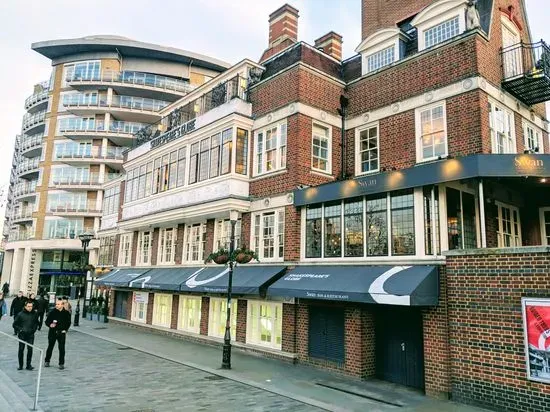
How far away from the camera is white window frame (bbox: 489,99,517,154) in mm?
12406

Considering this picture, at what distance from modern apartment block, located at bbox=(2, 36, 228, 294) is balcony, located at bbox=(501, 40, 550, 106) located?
41.9 meters

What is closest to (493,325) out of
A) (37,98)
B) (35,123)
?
(35,123)

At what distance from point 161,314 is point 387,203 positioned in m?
14.3

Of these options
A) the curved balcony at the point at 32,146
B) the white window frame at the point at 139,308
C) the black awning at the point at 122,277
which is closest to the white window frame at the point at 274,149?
the black awning at the point at 122,277

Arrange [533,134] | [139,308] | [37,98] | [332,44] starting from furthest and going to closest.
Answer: [37,98], [139,308], [332,44], [533,134]

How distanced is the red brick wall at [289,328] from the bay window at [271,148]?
201 inches

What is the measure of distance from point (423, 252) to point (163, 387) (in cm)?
753

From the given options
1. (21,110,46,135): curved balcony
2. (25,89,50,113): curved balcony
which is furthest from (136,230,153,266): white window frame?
(25,89,50,113): curved balcony

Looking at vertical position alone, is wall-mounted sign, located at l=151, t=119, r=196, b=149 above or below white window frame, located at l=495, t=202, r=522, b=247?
above

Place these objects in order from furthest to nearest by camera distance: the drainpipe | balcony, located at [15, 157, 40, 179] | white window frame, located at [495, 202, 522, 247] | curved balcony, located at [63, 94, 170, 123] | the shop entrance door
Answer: balcony, located at [15, 157, 40, 179] → curved balcony, located at [63, 94, 170, 123] → the drainpipe → white window frame, located at [495, 202, 522, 247] → the shop entrance door

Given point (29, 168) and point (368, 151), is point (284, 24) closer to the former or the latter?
point (368, 151)

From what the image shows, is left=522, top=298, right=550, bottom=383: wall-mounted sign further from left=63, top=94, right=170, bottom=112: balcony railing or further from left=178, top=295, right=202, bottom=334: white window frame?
left=63, top=94, right=170, bottom=112: balcony railing

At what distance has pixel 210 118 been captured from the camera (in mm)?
18516

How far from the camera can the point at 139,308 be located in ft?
78.5
